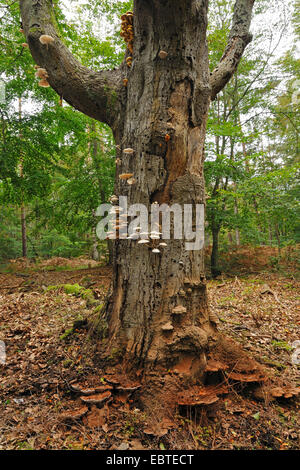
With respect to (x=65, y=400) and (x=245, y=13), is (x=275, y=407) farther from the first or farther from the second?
(x=245, y=13)

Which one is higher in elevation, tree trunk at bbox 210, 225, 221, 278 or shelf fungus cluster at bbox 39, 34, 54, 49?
shelf fungus cluster at bbox 39, 34, 54, 49

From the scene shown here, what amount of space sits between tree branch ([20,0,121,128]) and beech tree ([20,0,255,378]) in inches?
1.4

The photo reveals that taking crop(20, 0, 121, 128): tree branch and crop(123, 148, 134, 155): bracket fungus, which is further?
crop(20, 0, 121, 128): tree branch

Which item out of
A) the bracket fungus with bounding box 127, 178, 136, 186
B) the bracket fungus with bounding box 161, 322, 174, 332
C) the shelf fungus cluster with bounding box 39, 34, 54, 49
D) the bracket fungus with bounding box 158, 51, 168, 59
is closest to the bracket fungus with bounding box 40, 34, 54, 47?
the shelf fungus cluster with bounding box 39, 34, 54, 49

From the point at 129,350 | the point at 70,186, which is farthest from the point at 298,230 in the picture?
the point at 129,350

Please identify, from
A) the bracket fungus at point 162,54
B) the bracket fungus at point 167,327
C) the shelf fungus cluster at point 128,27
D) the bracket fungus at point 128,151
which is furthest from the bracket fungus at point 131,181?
the shelf fungus cluster at point 128,27

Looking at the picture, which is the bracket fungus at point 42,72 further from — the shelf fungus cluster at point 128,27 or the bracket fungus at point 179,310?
the bracket fungus at point 179,310

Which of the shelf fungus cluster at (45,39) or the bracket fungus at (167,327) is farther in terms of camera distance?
the shelf fungus cluster at (45,39)

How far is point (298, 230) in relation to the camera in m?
11.4

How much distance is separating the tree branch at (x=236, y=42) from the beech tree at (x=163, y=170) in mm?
724

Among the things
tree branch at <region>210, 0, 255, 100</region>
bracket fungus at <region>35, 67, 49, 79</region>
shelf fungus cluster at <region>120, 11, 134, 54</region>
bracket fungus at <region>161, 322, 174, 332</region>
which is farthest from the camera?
tree branch at <region>210, 0, 255, 100</region>

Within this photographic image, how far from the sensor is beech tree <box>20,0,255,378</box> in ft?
7.88

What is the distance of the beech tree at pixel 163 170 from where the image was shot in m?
2.40

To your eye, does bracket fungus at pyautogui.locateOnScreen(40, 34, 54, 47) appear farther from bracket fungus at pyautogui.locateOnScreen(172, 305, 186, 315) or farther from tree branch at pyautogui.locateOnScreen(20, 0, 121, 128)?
bracket fungus at pyautogui.locateOnScreen(172, 305, 186, 315)
